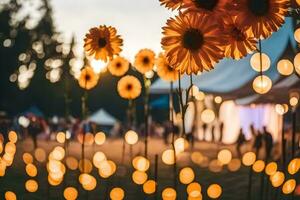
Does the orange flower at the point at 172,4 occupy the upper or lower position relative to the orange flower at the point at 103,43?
upper

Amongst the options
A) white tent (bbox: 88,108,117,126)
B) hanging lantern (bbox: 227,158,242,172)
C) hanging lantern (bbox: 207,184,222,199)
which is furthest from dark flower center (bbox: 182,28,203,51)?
white tent (bbox: 88,108,117,126)

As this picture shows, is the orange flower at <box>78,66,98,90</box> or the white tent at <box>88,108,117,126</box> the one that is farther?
the white tent at <box>88,108,117,126</box>

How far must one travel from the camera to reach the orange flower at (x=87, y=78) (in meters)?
4.41

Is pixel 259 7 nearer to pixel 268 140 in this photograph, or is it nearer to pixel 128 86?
pixel 128 86

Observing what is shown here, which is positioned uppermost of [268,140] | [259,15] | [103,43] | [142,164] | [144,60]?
[259,15]

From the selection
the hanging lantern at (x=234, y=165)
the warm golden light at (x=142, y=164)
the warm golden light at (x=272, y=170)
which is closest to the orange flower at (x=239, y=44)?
the warm golden light at (x=142, y=164)

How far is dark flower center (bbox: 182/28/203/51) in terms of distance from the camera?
242 centimetres

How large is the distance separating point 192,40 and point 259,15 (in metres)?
0.31

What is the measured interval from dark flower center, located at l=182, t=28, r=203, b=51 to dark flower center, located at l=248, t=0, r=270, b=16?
257mm

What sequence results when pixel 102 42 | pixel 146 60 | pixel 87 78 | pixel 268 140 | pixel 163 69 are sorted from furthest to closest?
pixel 268 140, pixel 146 60, pixel 87 78, pixel 163 69, pixel 102 42

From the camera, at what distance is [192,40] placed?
2.46 m

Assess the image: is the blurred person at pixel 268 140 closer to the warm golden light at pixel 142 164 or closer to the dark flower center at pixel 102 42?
the warm golden light at pixel 142 164

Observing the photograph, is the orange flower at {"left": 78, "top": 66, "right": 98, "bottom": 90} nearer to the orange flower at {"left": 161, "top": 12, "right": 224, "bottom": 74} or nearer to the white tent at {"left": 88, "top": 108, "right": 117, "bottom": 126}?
the orange flower at {"left": 161, "top": 12, "right": 224, "bottom": 74}

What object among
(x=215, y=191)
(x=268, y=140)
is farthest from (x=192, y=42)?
(x=268, y=140)
